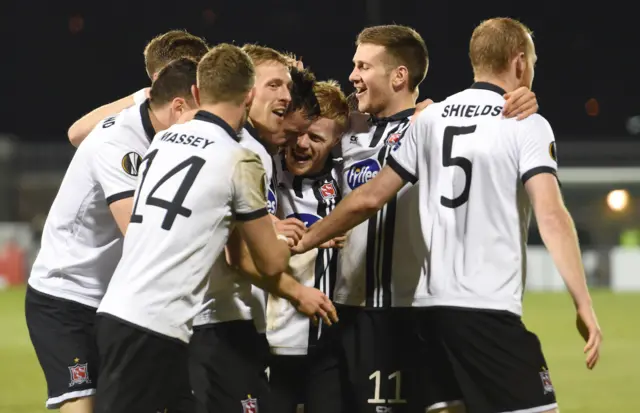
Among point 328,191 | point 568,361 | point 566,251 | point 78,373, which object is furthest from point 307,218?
point 568,361

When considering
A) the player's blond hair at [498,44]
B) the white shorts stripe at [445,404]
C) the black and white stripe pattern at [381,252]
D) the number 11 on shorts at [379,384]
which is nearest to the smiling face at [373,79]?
the black and white stripe pattern at [381,252]

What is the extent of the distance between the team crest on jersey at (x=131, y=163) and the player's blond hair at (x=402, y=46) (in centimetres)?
138

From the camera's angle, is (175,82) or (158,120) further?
(158,120)

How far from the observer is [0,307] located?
821 inches

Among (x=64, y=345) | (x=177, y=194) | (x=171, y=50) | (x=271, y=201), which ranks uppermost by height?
(x=171, y=50)

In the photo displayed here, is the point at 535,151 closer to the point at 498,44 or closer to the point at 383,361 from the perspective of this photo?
the point at 498,44

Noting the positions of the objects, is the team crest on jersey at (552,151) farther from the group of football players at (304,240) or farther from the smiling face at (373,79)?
the smiling face at (373,79)

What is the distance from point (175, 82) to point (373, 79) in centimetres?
110

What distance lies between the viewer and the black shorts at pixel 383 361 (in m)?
5.53

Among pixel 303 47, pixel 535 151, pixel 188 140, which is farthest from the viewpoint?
pixel 303 47

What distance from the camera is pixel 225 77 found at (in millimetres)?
4727

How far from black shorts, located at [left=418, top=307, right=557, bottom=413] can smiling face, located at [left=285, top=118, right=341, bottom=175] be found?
1125 mm

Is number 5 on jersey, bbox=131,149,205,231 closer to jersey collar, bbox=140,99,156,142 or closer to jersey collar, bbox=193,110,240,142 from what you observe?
jersey collar, bbox=193,110,240,142

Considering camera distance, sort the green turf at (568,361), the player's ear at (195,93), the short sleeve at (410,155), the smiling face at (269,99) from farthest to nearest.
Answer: the green turf at (568,361)
the smiling face at (269,99)
the short sleeve at (410,155)
the player's ear at (195,93)
